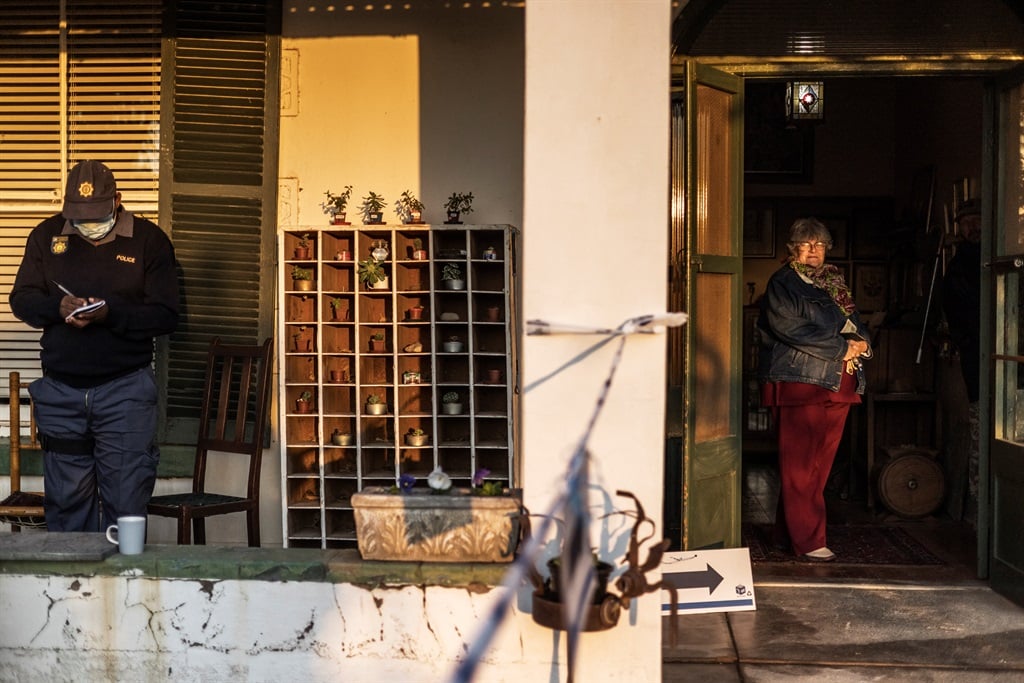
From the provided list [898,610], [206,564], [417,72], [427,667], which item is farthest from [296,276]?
[898,610]

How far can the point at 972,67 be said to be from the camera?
5082 mm

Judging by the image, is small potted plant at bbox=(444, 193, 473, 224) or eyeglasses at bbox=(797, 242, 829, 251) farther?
eyeglasses at bbox=(797, 242, 829, 251)

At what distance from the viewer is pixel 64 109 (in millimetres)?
5594

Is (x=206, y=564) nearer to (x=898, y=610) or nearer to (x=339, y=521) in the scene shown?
(x=339, y=521)

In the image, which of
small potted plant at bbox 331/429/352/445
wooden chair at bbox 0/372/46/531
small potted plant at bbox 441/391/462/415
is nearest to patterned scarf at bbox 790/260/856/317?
small potted plant at bbox 441/391/462/415

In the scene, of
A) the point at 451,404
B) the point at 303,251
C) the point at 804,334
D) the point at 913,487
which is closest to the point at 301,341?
the point at 303,251

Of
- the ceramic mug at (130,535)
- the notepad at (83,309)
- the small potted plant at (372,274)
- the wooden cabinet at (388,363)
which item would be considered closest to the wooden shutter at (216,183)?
the wooden cabinet at (388,363)

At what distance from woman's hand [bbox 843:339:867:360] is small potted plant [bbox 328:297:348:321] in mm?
2498

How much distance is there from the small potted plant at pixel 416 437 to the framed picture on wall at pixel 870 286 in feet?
15.4

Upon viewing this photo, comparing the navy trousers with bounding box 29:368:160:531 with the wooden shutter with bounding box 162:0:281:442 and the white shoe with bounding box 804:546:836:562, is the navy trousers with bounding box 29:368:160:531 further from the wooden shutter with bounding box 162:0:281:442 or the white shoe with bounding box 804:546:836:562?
the white shoe with bounding box 804:546:836:562

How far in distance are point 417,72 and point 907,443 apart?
13.7ft

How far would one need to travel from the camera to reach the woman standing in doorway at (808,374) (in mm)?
5754

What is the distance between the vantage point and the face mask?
4574 millimetres

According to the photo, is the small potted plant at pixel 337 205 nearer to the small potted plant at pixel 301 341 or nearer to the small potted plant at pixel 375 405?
the small potted plant at pixel 301 341
